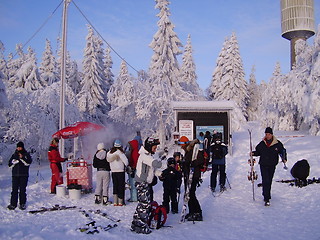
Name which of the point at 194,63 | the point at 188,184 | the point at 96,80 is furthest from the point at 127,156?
the point at 194,63

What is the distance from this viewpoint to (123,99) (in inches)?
1072

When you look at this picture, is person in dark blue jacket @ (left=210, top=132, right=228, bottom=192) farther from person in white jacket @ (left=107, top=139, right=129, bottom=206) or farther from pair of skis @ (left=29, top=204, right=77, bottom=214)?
pair of skis @ (left=29, top=204, right=77, bottom=214)

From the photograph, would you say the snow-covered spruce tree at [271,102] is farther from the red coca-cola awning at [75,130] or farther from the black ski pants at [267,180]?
the black ski pants at [267,180]

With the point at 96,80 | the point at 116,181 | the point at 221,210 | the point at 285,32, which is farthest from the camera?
the point at 285,32

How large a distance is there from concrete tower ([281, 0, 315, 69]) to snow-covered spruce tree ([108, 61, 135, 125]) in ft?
185

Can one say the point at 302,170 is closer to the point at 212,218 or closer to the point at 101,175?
the point at 212,218

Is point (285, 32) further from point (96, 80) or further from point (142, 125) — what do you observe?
point (142, 125)

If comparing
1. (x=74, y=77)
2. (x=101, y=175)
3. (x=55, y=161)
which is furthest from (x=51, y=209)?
(x=74, y=77)

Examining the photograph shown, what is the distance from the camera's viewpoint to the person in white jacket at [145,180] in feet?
21.5

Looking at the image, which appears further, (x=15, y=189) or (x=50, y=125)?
(x=50, y=125)

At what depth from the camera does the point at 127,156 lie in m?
9.67

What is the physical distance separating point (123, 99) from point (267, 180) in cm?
1973

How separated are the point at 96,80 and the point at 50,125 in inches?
583

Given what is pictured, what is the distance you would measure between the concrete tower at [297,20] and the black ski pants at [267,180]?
71.2 meters
